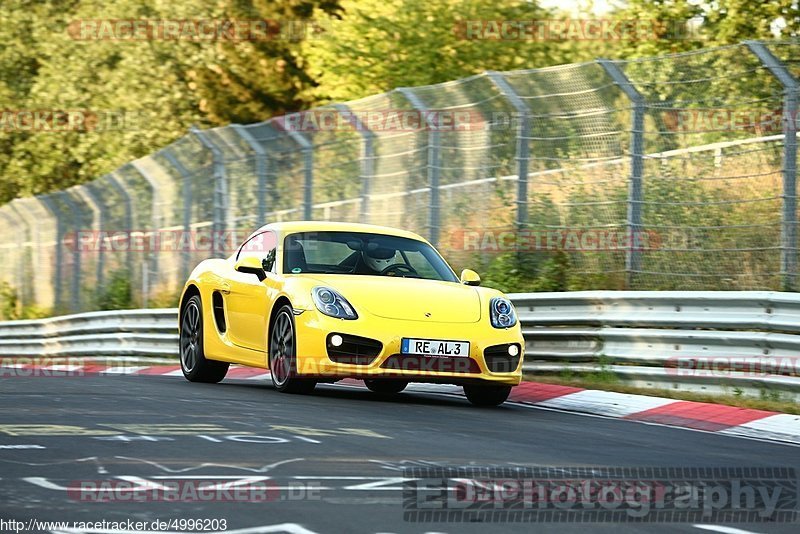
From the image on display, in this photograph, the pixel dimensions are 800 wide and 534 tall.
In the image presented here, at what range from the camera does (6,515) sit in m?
5.33

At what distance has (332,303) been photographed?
10523 millimetres

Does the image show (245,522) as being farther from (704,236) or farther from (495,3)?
(495,3)

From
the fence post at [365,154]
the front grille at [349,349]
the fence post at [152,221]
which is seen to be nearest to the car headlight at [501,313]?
the front grille at [349,349]

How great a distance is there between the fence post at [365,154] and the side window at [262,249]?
4484 mm

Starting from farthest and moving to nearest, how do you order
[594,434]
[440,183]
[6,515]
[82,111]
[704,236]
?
[82,111] → [440,183] → [704,236] → [594,434] → [6,515]

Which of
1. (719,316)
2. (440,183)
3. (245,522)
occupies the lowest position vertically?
(245,522)

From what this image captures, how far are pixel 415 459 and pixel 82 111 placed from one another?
4409 centimetres

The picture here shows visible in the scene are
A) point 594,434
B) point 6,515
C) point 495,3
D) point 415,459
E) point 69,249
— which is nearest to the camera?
point 6,515

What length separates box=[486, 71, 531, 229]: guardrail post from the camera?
47.5ft

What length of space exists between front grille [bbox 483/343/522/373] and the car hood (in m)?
0.26

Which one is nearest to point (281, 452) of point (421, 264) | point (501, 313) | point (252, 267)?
point (501, 313)

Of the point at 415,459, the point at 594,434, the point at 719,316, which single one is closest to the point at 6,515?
the point at 415,459

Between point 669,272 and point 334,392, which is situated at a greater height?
point 669,272

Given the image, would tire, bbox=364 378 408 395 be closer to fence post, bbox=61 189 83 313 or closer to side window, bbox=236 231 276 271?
side window, bbox=236 231 276 271
